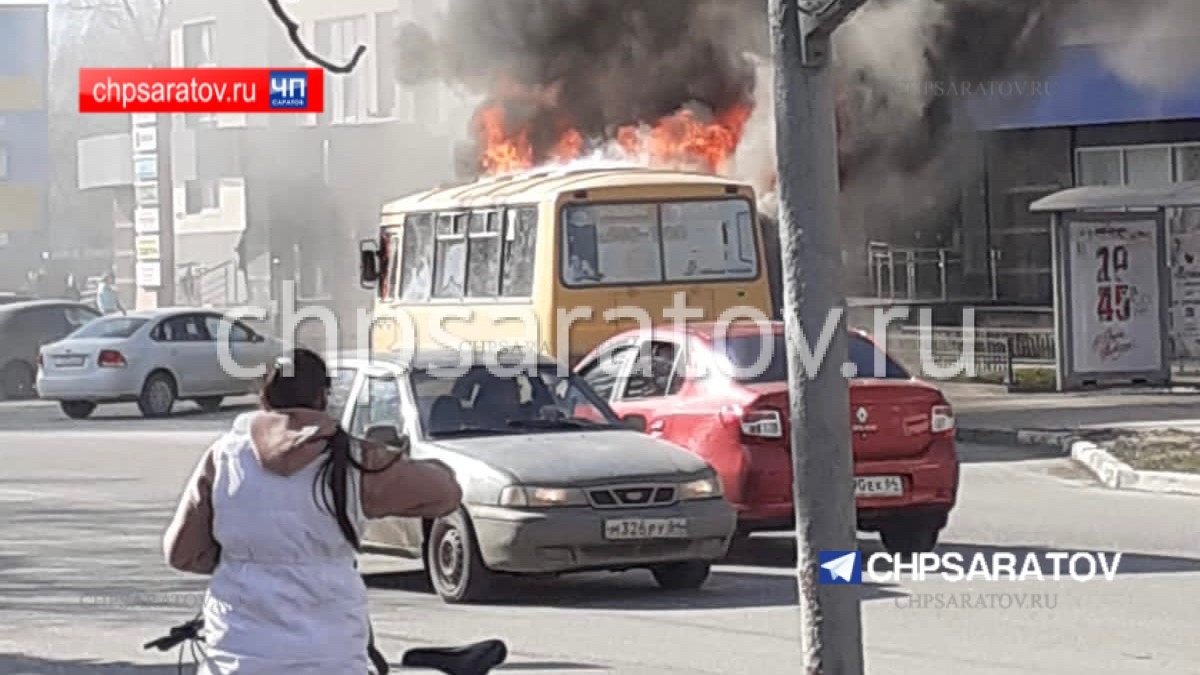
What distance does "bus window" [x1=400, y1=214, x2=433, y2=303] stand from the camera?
878 inches

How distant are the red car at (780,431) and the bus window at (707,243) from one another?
20.3 feet

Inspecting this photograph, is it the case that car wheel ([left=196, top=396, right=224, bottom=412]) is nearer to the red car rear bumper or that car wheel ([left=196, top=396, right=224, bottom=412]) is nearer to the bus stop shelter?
the bus stop shelter

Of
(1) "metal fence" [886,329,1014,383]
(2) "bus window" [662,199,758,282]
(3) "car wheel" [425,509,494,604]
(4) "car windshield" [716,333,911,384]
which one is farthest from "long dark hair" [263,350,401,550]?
(1) "metal fence" [886,329,1014,383]

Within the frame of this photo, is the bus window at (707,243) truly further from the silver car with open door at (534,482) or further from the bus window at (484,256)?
the silver car with open door at (534,482)

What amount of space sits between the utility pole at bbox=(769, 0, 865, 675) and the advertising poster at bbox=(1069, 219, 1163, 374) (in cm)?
2021

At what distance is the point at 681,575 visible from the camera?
1243 cm

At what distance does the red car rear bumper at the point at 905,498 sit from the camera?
12.9 m

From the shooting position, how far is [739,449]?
12992 mm

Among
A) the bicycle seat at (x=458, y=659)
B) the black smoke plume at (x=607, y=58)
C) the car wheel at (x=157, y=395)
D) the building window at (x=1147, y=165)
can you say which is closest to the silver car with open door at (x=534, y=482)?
the bicycle seat at (x=458, y=659)

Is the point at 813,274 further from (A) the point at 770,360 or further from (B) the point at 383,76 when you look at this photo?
(B) the point at 383,76

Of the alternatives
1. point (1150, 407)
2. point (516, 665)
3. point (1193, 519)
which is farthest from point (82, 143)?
point (516, 665)

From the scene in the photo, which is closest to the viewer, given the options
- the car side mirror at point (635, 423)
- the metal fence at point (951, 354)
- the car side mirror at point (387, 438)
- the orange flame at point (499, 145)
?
the car side mirror at point (387, 438)

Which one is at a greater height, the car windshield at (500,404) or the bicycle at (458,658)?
the car windshield at (500,404)

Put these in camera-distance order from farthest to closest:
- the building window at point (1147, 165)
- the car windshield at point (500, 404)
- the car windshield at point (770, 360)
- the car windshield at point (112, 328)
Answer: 1. the building window at point (1147, 165)
2. the car windshield at point (112, 328)
3. the car windshield at point (770, 360)
4. the car windshield at point (500, 404)
